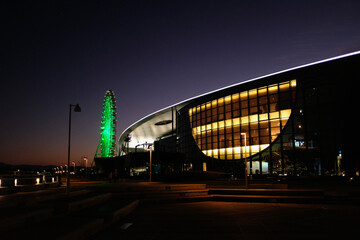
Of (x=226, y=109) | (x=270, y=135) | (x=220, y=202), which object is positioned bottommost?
(x=220, y=202)

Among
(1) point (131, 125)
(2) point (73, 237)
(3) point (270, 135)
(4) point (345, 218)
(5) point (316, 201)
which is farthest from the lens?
(1) point (131, 125)

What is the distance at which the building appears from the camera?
38188 millimetres

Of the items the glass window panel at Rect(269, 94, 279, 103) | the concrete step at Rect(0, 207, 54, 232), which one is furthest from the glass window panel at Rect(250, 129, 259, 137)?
the concrete step at Rect(0, 207, 54, 232)

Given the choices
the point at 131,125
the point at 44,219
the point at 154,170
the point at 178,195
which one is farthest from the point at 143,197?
the point at 131,125

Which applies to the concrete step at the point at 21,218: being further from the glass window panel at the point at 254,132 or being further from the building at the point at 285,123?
the glass window panel at the point at 254,132

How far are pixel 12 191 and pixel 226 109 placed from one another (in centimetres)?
3648

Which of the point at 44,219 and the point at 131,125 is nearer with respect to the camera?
the point at 44,219

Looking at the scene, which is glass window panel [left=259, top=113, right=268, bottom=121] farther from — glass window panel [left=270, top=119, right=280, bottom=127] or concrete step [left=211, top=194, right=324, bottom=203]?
concrete step [left=211, top=194, right=324, bottom=203]

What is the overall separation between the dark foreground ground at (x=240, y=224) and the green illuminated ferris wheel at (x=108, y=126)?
2325 inches

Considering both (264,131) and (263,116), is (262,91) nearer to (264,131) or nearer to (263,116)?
(263,116)

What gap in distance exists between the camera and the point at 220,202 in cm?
1911

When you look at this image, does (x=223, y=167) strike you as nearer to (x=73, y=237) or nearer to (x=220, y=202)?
(x=220, y=202)

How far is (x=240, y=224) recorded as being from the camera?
Result: 456 inches

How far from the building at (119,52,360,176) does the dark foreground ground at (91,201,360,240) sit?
25.1m
